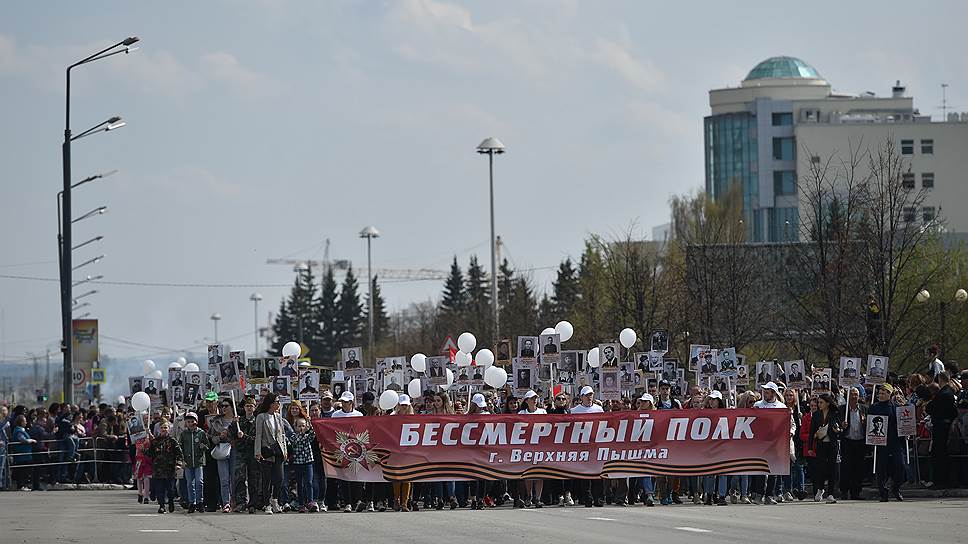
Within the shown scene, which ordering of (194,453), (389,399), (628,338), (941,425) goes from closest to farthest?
(194,453) → (941,425) → (389,399) → (628,338)

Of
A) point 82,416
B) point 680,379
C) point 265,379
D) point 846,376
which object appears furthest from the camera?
point 82,416

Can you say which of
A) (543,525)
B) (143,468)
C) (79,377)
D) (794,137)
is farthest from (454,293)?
(543,525)

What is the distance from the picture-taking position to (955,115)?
13075 cm

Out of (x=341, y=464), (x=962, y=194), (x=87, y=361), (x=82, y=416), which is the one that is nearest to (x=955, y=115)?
(x=962, y=194)

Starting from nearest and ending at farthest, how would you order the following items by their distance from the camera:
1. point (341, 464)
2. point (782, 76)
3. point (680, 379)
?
point (341, 464) → point (680, 379) → point (782, 76)

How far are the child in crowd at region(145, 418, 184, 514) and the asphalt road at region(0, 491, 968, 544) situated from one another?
41 cm

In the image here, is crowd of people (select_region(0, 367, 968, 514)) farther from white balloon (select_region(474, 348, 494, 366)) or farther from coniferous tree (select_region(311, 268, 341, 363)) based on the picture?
coniferous tree (select_region(311, 268, 341, 363))

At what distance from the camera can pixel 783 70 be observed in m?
139

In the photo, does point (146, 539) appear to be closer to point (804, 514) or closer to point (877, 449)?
point (804, 514)

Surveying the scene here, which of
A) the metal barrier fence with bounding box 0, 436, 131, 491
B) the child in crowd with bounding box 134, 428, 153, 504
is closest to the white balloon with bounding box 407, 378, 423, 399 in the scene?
the child in crowd with bounding box 134, 428, 153, 504

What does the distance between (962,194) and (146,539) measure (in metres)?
114

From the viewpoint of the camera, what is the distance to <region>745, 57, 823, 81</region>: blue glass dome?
139m

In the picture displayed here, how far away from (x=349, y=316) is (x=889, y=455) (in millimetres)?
122560

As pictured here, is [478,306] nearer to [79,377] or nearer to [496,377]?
[79,377]
